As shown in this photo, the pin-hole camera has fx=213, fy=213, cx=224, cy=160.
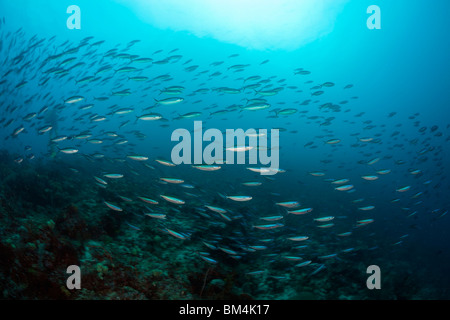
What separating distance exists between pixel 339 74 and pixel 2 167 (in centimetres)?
9258

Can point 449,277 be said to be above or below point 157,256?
below

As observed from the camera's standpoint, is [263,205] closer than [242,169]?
Yes

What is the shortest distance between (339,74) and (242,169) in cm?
7202

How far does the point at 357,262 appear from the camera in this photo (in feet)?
25.2

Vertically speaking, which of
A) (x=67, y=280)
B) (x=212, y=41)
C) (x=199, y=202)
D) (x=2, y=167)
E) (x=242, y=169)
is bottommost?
(x=67, y=280)

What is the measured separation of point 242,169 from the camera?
95.5 ft

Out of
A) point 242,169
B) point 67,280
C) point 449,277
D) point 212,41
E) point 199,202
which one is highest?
point 212,41

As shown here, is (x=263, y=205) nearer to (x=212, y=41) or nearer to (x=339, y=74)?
(x=212, y=41)

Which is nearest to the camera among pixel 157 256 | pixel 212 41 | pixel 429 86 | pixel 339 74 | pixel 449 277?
pixel 157 256

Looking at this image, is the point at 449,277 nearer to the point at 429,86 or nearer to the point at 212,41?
the point at 212,41
